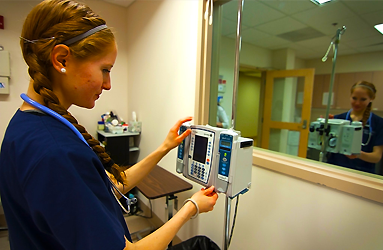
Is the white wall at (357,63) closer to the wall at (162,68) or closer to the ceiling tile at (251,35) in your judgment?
the ceiling tile at (251,35)

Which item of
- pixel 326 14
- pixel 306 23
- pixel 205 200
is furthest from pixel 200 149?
pixel 306 23

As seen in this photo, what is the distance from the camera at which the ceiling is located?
250 centimetres

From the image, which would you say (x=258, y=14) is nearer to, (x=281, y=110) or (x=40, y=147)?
(x=281, y=110)

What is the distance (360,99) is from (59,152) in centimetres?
216

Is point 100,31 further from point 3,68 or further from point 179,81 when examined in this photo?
point 3,68

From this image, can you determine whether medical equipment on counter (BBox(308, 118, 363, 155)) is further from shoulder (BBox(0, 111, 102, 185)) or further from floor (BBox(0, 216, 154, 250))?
floor (BBox(0, 216, 154, 250))

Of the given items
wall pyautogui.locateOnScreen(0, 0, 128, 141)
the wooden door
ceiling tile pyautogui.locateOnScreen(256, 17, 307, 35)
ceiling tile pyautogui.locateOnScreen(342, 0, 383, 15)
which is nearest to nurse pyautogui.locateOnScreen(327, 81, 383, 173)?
ceiling tile pyautogui.locateOnScreen(342, 0, 383, 15)

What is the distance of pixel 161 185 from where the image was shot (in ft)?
5.41

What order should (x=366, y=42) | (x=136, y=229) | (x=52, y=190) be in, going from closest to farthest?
(x=52, y=190) < (x=136, y=229) < (x=366, y=42)

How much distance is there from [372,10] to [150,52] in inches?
107

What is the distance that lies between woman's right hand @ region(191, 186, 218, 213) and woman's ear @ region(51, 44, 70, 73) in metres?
0.61

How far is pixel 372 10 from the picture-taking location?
246cm

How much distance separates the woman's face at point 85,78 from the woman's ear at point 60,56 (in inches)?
0.6

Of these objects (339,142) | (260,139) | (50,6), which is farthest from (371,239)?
(260,139)
